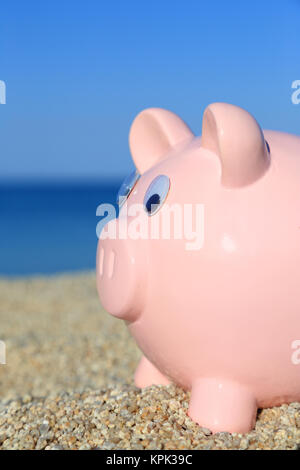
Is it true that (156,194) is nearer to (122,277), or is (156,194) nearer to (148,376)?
(122,277)

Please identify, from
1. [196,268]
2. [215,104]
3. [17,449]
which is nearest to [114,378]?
[17,449]

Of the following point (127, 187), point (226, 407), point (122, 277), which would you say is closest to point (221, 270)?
point (122, 277)

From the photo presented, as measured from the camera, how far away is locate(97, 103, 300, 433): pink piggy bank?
2.50 metres

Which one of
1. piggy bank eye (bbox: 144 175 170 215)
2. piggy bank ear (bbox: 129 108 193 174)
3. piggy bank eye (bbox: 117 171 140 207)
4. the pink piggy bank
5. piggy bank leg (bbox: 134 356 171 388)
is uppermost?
piggy bank ear (bbox: 129 108 193 174)

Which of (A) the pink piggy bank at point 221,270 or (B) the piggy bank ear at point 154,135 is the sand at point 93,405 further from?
(B) the piggy bank ear at point 154,135

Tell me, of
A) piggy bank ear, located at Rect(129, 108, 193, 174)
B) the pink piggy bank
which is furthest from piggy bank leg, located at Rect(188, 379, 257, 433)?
piggy bank ear, located at Rect(129, 108, 193, 174)

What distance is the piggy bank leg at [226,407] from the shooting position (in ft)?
8.74

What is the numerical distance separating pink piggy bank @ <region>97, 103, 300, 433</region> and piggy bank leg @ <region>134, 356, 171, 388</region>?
0.41 meters

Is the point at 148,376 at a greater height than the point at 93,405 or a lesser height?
greater

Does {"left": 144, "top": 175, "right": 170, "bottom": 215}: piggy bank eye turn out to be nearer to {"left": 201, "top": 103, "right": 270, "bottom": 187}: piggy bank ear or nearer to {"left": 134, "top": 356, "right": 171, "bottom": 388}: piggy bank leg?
{"left": 201, "top": 103, "right": 270, "bottom": 187}: piggy bank ear

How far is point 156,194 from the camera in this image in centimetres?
279

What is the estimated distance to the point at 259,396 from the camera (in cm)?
271

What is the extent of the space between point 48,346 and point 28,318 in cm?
120

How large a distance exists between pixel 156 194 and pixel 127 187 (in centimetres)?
46
